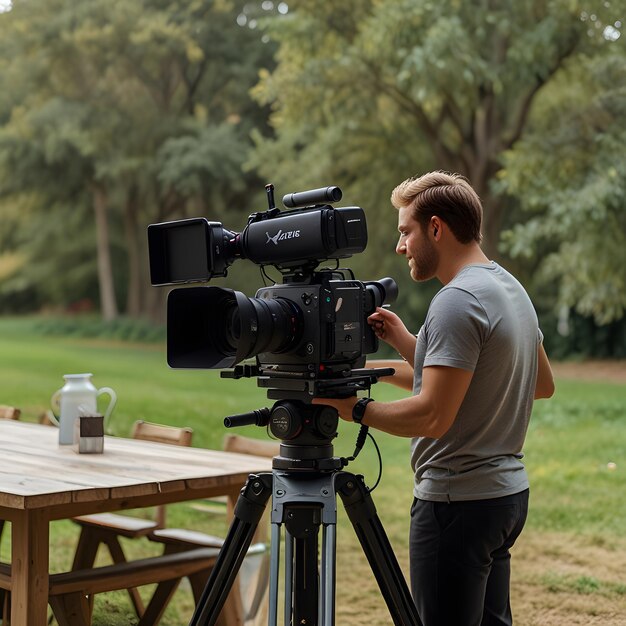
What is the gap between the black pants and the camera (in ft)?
7.04

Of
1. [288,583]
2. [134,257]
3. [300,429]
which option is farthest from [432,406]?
[134,257]

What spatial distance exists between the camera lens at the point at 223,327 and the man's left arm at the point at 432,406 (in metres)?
0.28

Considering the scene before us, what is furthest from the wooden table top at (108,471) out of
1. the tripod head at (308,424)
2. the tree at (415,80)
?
the tree at (415,80)

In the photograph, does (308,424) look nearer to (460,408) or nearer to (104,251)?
(460,408)

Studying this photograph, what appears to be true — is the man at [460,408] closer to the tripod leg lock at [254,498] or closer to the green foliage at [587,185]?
the tripod leg lock at [254,498]

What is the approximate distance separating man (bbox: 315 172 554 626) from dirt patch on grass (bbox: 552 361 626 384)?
10.2 metres

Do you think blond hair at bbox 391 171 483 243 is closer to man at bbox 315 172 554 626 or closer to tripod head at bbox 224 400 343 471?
man at bbox 315 172 554 626

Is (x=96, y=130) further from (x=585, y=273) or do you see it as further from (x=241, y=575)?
(x=241, y=575)

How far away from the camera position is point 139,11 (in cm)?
1762

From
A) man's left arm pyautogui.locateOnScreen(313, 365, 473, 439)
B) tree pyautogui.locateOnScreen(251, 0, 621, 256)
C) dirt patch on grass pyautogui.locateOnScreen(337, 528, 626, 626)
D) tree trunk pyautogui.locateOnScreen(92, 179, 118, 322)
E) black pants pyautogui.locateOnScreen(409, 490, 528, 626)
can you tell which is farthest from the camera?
tree trunk pyautogui.locateOnScreen(92, 179, 118, 322)

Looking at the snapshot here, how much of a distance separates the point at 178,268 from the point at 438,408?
2.37ft

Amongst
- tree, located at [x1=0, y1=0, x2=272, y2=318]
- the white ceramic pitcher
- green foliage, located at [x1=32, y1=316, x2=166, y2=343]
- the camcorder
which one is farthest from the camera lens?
green foliage, located at [x1=32, y1=316, x2=166, y2=343]

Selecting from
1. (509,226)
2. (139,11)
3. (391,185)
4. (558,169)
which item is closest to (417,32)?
(558,169)

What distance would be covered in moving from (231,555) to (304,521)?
178mm
